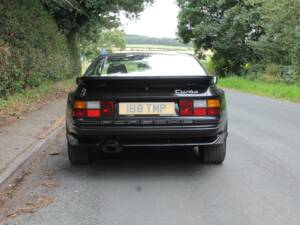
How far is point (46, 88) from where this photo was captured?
58.0ft

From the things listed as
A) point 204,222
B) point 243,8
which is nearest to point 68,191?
point 204,222

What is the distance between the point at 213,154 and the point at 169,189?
1.33 metres

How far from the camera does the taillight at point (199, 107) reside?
584 centimetres

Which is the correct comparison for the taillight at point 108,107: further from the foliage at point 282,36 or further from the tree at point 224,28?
the tree at point 224,28

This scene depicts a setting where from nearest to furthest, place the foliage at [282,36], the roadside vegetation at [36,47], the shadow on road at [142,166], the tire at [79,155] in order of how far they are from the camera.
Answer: the shadow on road at [142,166] < the tire at [79,155] < the roadside vegetation at [36,47] < the foliage at [282,36]

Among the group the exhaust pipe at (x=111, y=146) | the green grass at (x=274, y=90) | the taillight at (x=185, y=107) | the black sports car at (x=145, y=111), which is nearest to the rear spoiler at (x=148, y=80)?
the black sports car at (x=145, y=111)

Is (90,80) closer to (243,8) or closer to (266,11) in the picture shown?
(266,11)

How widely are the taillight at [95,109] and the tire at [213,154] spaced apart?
1.50 m

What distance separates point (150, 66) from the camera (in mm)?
6844

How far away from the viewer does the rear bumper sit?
580 cm

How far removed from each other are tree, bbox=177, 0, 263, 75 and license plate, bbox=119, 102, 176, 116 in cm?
2870

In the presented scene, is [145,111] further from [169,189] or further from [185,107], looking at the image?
[169,189]

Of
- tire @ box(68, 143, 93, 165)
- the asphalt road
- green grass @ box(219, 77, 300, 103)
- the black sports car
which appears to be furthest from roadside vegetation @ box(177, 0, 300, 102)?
the black sports car

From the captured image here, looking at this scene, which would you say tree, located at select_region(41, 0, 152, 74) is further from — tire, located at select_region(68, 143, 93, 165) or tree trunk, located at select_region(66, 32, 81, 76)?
tire, located at select_region(68, 143, 93, 165)
